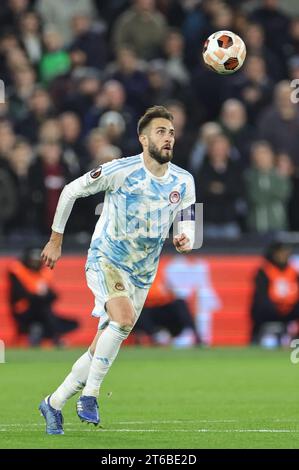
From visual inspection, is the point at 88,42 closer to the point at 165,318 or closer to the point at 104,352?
the point at 165,318

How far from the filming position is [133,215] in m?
11.1

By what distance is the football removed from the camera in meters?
12.6

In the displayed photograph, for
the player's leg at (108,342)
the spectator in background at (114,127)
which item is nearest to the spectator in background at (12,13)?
the spectator in background at (114,127)

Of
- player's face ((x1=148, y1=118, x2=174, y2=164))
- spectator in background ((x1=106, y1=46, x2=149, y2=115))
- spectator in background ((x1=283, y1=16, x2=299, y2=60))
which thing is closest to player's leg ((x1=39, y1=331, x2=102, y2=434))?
player's face ((x1=148, y1=118, x2=174, y2=164))

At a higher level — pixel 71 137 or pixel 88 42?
pixel 88 42

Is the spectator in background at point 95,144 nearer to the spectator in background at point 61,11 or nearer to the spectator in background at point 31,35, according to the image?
the spectator in background at point 31,35

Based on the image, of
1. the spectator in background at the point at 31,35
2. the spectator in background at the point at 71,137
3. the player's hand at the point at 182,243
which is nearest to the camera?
the player's hand at the point at 182,243

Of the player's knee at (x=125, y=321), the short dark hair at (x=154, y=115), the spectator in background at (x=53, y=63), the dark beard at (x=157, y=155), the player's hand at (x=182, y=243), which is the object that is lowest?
the player's knee at (x=125, y=321)

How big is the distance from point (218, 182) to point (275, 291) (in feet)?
5.83

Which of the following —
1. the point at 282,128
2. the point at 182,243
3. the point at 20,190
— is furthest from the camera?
the point at 282,128

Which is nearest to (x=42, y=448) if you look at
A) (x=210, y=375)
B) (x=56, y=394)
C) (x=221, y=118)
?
(x=56, y=394)

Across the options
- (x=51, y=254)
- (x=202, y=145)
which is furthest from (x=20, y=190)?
(x=51, y=254)

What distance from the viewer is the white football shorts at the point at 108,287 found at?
35.6ft

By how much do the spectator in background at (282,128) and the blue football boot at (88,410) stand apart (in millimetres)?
11597
